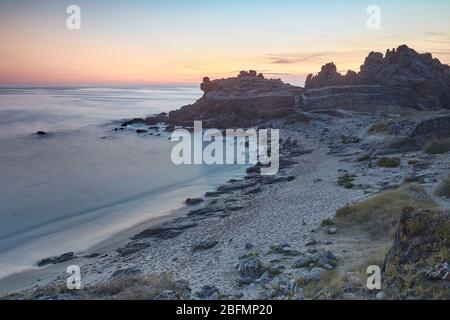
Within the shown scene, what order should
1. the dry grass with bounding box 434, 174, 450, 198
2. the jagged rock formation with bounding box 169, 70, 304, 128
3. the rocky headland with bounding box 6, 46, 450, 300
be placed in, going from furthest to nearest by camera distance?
the jagged rock formation with bounding box 169, 70, 304, 128 < the dry grass with bounding box 434, 174, 450, 198 < the rocky headland with bounding box 6, 46, 450, 300

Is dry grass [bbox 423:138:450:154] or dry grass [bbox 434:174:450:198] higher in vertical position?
dry grass [bbox 423:138:450:154]

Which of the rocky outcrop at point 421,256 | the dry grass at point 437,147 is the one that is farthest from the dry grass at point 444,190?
the dry grass at point 437,147

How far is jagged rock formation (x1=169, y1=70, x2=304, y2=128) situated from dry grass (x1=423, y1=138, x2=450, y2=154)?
4004cm

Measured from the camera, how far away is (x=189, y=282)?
49.2 feet

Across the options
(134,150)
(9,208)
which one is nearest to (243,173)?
(9,208)

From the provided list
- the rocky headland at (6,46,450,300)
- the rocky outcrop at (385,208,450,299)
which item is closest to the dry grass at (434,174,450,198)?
the rocky headland at (6,46,450,300)

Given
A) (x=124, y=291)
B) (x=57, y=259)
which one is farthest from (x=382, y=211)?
(x=57, y=259)

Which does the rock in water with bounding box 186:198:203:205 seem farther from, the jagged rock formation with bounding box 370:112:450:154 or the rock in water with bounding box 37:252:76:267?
the jagged rock formation with bounding box 370:112:450:154

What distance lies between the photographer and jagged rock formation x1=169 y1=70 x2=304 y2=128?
75.6 meters

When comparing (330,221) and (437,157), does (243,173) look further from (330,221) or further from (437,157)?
(330,221)

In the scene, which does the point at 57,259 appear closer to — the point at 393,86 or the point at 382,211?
the point at 382,211

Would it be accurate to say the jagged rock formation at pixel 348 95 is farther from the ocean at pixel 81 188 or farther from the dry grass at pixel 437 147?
the dry grass at pixel 437 147

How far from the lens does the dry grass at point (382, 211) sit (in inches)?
695

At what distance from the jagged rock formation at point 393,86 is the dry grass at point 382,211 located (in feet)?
190
